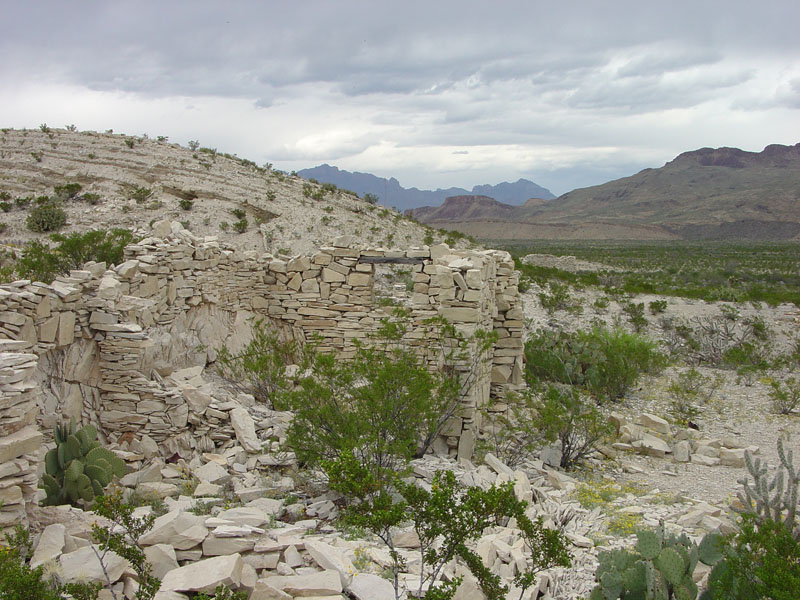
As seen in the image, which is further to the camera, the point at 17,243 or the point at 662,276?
the point at 662,276

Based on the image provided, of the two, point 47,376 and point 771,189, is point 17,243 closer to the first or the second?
point 47,376

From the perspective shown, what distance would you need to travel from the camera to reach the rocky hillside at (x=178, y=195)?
67.5ft

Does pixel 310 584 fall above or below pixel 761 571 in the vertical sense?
below

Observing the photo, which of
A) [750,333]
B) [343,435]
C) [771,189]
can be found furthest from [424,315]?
[771,189]

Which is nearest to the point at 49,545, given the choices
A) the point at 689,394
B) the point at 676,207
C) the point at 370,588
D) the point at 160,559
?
the point at 160,559

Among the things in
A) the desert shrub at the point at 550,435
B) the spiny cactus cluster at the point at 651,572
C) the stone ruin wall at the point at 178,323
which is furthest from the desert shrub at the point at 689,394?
the spiny cactus cluster at the point at 651,572

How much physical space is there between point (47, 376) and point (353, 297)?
242 inches

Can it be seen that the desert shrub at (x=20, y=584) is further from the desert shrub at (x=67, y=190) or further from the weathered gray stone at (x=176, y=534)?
the desert shrub at (x=67, y=190)

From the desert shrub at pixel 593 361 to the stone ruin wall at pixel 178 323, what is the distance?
2.35 meters

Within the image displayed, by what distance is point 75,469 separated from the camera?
5.57 meters

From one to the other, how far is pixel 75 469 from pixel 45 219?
15.6 m

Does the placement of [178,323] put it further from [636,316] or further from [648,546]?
[636,316]

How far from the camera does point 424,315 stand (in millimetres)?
9602

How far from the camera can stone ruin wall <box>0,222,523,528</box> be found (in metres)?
6.53
